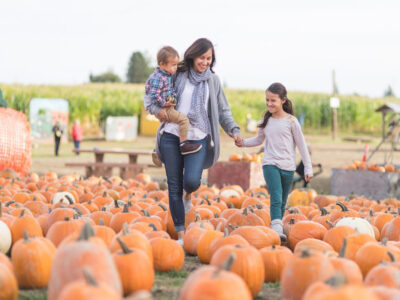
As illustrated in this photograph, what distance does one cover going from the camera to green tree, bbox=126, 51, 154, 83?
291 ft

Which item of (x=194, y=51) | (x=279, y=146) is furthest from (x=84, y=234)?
(x=279, y=146)

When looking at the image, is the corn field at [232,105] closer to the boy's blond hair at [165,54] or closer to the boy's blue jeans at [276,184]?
the boy's blue jeans at [276,184]

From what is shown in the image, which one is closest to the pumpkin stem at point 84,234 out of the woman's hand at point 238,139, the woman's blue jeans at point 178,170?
the woman's blue jeans at point 178,170

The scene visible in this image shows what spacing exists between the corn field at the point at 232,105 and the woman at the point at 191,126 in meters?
31.5

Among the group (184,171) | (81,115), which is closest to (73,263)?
(184,171)

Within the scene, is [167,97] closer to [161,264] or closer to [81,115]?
[161,264]

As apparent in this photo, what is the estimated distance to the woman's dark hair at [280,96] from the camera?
5062 mm

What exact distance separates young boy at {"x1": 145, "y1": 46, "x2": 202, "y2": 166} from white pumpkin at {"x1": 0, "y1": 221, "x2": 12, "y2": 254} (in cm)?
137

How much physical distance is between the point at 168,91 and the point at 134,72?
281ft

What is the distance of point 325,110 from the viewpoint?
1704 inches

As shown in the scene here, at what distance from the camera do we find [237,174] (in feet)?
36.4

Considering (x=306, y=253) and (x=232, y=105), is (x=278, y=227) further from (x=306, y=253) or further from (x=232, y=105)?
(x=232, y=105)

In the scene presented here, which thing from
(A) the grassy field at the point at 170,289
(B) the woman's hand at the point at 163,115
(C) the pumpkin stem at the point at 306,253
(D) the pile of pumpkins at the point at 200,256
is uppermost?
(B) the woman's hand at the point at 163,115

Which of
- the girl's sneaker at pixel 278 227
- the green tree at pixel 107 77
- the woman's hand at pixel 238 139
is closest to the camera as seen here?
the girl's sneaker at pixel 278 227
